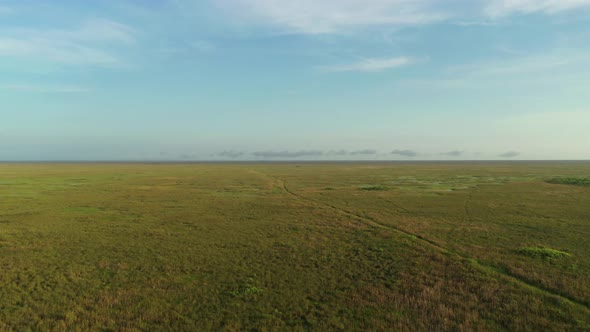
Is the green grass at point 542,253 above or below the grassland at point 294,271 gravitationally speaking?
above

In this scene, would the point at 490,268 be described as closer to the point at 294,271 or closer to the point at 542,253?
the point at 542,253

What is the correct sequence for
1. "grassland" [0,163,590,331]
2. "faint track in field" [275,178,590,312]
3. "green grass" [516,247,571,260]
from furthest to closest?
1. "green grass" [516,247,571,260]
2. "faint track in field" [275,178,590,312]
3. "grassland" [0,163,590,331]

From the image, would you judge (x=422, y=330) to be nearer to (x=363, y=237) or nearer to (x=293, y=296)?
(x=293, y=296)

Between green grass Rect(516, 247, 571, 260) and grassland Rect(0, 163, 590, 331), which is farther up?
green grass Rect(516, 247, 571, 260)

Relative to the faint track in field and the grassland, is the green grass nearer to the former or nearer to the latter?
the grassland

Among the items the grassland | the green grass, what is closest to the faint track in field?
the grassland

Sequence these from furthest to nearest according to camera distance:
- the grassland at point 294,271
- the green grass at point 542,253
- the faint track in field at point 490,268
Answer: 1. the green grass at point 542,253
2. the faint track in field at point 490,268
3. the grassland at point 294,271

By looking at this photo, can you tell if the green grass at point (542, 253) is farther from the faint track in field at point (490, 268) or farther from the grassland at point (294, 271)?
the faint track in field at point (490, 268)

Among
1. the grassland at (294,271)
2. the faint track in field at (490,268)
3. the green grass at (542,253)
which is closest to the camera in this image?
the grassland at (294,271)

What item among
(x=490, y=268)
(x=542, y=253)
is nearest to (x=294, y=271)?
(x=490, y=268)

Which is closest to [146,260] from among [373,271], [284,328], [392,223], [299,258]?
[299,258]

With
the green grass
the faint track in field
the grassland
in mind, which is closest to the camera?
the grassland

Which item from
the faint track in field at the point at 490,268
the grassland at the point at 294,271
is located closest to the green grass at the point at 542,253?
the grassland at the point at 294,271
